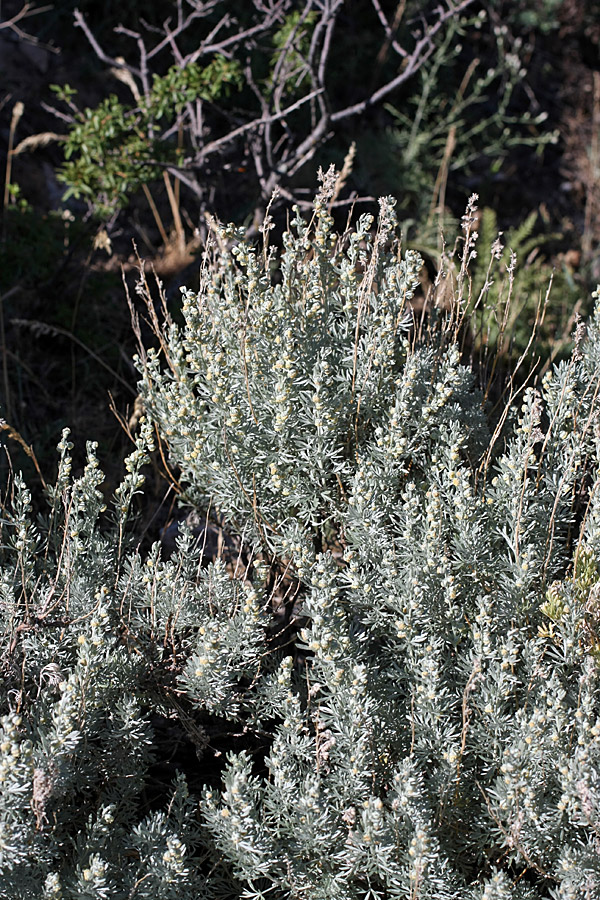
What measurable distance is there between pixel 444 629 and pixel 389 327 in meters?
0.91

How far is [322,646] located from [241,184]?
11.6 feet

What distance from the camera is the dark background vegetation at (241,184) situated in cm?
391

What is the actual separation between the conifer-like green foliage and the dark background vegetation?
0.71 meters

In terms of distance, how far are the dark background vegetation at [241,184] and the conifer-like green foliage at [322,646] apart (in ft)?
2.31

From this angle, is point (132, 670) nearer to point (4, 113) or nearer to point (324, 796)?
point (324, 796)

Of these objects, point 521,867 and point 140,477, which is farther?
point 140,477

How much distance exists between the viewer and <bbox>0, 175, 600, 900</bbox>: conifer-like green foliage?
1985 mm

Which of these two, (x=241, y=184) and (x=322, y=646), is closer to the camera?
(x=322, y=646)

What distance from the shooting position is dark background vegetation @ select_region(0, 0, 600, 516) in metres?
3.91

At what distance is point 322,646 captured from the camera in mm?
2061

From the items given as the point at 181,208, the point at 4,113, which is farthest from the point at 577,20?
the point at 4,113

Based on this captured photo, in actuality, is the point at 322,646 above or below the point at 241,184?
below

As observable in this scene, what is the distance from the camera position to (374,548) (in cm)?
238

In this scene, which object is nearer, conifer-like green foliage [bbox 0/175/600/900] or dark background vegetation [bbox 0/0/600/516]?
conifer-like green foliage [bbox 0/175/600/900]
